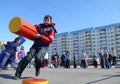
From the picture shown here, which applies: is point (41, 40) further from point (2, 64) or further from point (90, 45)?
point (90, 45)

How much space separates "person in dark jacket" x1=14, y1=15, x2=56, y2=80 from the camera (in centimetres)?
708

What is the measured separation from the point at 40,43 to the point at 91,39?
158 m

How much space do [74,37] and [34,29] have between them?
164922mm

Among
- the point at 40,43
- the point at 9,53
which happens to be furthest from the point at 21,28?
the point at 9,53

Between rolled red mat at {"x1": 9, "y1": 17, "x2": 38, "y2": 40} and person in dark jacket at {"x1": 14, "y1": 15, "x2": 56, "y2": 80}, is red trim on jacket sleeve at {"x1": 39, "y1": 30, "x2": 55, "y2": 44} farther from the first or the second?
rolled red mat at {"x1": 9, "y1": 17, "x2": 38, "y2": 40}

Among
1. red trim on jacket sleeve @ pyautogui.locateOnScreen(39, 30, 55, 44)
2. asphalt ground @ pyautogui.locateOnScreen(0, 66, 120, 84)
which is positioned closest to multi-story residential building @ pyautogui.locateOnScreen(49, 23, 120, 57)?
asphalt ground @ pyautogui.locateOnScreen(0, 66, 120, 84)

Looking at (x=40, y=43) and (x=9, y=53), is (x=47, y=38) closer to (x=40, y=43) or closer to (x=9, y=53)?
(x=40, y=43)

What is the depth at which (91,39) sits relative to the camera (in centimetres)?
16338

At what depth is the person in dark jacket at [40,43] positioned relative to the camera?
708 centimetres

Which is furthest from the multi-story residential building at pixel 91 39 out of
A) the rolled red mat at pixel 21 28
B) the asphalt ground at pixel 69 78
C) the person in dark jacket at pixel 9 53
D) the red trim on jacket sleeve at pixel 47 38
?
the rolled red mat at pixel 21 28

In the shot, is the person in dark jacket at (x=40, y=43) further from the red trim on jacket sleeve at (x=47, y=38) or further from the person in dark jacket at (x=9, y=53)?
the person in dark jacket at (x=9, y=53)

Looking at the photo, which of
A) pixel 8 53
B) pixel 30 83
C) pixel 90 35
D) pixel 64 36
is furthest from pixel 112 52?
pixel 64 36

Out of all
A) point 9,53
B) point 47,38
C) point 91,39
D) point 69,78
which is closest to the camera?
point 47,38

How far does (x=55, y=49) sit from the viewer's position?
597ft
